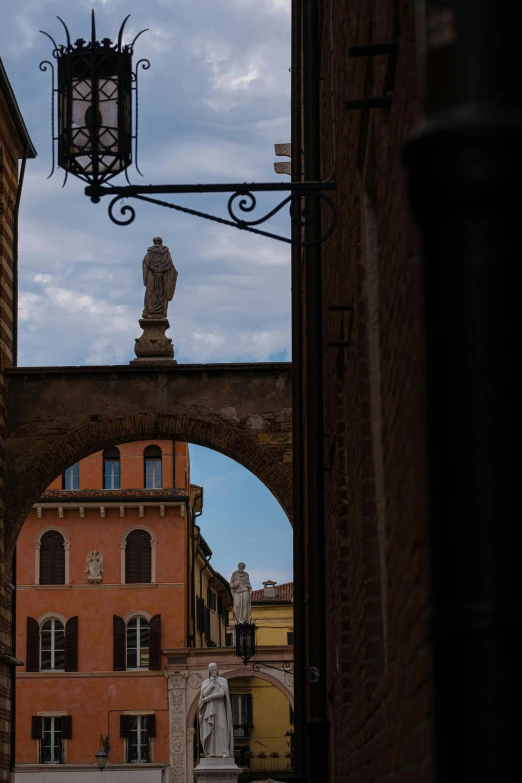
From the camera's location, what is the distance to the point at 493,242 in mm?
1759

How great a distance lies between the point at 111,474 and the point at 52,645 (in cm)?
586

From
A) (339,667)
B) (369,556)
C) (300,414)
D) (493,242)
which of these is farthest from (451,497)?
(300,414)

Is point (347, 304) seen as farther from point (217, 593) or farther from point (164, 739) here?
point (217, 593)

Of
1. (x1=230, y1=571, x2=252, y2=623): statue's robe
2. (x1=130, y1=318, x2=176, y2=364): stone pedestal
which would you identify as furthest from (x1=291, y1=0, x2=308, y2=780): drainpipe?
(x1=230, y1=571, x2=252, y2=623): statue's robe

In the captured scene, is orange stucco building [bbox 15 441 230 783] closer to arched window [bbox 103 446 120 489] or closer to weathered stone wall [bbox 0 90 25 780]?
arched window [bbox 103 446 120 489]

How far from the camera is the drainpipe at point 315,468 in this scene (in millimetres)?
9039

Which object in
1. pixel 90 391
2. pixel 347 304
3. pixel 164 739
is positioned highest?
pixel 90 391

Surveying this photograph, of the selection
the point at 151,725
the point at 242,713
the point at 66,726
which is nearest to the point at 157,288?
the point at 151,725

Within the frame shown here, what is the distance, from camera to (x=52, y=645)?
46.7 m

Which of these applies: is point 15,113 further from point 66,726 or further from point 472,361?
point 66,726

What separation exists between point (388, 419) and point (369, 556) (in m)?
1.19

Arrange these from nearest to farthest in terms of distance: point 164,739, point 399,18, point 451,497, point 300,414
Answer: point 451,497, point 399,18, point 300,414, point 164,739

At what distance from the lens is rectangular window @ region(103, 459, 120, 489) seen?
48.5m

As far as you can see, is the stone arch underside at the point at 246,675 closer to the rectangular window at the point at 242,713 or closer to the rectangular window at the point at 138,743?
the rectangular window at the point at 138,743
